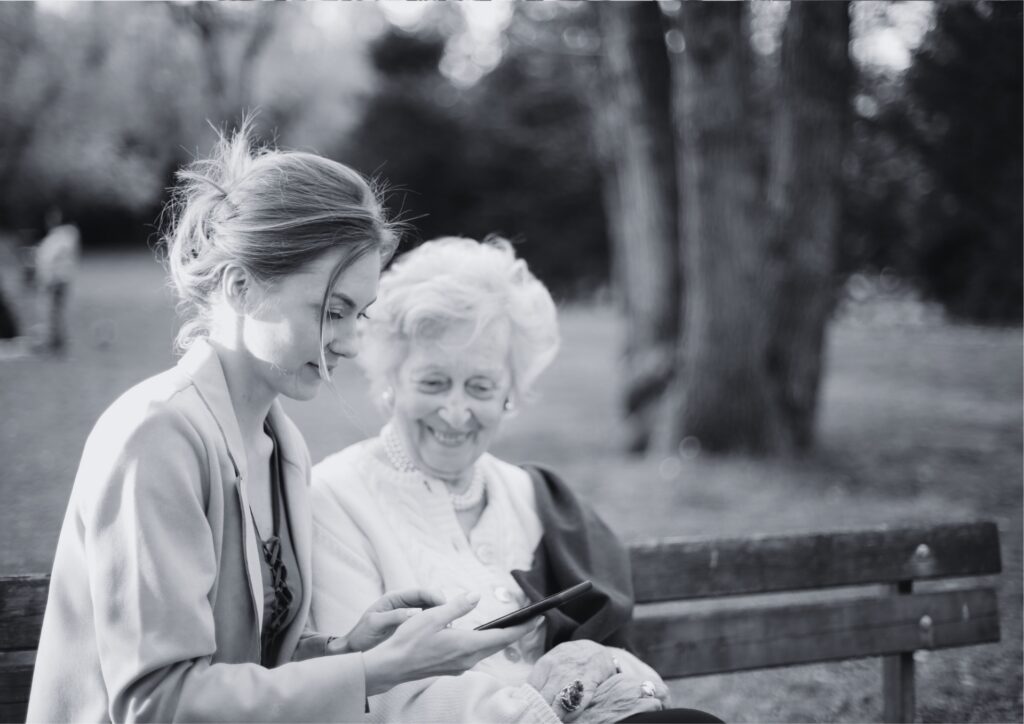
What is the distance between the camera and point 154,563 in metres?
1.81

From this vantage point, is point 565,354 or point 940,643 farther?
point 565,354

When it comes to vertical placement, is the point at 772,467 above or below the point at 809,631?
below

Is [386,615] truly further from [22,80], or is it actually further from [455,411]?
[22,80]

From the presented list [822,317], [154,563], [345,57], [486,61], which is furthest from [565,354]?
[154,563]

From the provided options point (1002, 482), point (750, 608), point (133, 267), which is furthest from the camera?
point (133, 267)

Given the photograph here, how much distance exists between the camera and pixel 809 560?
3.43 meters

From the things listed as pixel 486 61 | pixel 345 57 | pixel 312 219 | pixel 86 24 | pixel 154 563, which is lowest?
pixel 154 563

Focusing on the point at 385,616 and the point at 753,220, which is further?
the point at 753,220

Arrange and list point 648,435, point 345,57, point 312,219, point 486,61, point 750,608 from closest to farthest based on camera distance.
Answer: point 312,219 → point 750,608 → point 648,435 → point 345,57 → point 486,61

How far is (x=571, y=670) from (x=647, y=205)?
6.91 m

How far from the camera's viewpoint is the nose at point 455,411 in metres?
2.81

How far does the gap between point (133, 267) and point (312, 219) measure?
774 inches

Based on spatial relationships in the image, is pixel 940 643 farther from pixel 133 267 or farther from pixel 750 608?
pixel 133 267

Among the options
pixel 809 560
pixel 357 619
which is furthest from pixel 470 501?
pixel 809 560
